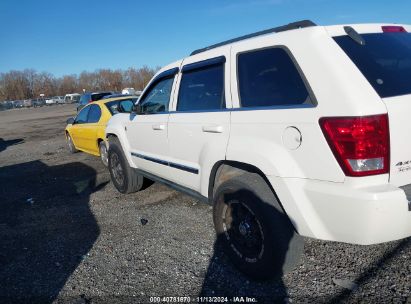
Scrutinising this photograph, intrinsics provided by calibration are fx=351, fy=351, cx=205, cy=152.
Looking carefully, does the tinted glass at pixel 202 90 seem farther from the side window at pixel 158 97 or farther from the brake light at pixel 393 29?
the brake light at pixel 393 29

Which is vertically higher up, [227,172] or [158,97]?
[158,97]

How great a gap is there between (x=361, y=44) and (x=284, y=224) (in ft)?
4.91

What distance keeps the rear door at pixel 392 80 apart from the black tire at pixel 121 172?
3.95 m

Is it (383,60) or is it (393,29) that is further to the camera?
(393,29)

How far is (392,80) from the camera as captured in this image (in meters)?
2.54

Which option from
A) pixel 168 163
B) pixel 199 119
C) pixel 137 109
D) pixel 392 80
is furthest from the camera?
pixel 137 109

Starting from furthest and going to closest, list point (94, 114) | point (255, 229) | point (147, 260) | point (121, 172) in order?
point (94, 114) → point (121, 172) → point (147, 260) → point (255, 229)

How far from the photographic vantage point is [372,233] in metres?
2.36

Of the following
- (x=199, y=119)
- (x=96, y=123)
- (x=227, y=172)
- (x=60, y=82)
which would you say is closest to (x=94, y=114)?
(x=96, y=123)

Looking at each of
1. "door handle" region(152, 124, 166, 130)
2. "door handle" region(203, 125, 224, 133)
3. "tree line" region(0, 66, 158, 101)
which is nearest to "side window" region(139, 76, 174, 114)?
"door handle" region(152, 124, 166, 130)

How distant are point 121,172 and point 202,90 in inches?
107

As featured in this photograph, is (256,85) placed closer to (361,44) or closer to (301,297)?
(361,44)

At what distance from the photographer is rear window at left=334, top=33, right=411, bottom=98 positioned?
248 cm

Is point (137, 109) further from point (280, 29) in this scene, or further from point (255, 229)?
point (255, 229)
